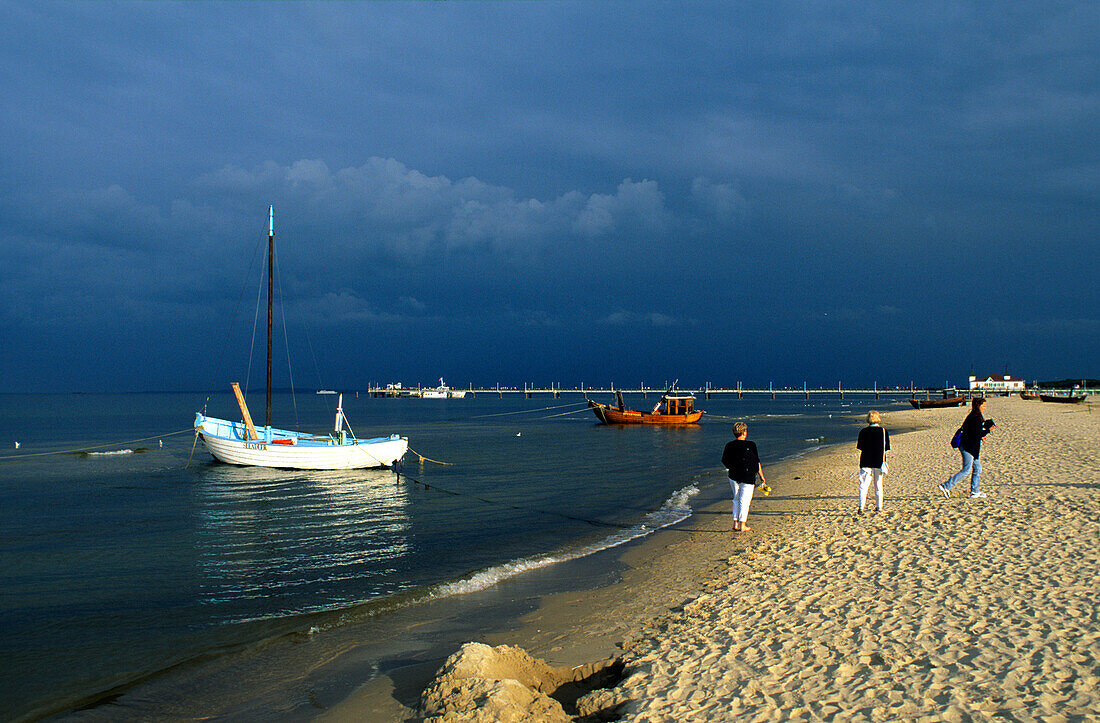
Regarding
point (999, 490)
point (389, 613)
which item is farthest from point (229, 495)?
point (999, 490)

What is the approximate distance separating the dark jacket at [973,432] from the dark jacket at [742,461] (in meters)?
4.54

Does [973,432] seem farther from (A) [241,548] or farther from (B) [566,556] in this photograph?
(A) [241,548]

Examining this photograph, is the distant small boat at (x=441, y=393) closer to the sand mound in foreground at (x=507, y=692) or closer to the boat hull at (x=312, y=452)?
the boat hull at (x=312, y=452)

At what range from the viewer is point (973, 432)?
40.2 ft

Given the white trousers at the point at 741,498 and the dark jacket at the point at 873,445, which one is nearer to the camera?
the white trousers at the point at 741,498

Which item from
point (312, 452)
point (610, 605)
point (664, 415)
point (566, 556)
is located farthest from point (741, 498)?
point (664, 415)

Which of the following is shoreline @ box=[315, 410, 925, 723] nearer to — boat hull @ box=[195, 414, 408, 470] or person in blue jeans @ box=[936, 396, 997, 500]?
person in blue jeans @ box=[936, 396, 997, 500]

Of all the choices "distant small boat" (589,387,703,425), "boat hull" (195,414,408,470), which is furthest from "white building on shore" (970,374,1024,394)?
"boat hull" (195,414,408,470)

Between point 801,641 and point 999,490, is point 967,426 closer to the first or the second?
point 999,490

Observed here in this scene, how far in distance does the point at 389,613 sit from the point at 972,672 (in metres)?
6.83

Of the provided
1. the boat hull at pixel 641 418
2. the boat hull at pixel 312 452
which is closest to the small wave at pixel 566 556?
the boat hull at pixel 312 452

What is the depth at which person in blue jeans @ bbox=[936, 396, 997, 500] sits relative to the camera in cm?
1218

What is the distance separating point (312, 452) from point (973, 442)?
73.9 ft

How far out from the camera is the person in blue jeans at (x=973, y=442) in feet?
40.0
